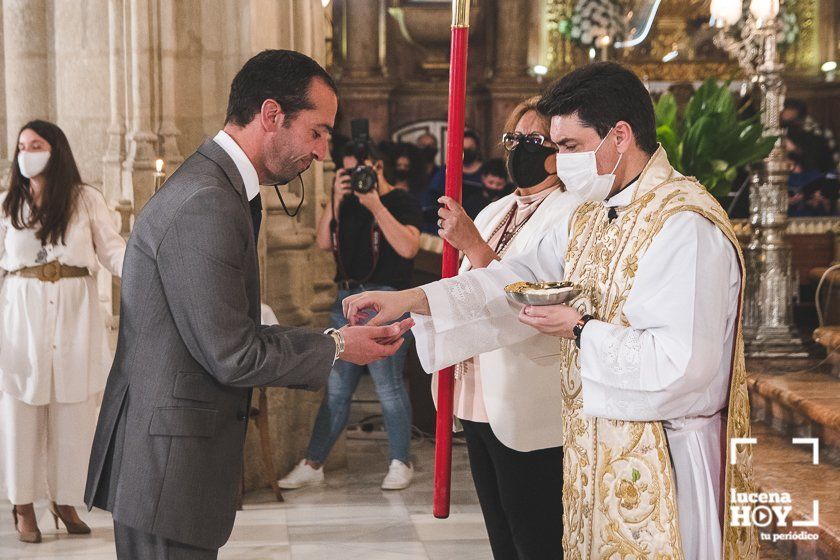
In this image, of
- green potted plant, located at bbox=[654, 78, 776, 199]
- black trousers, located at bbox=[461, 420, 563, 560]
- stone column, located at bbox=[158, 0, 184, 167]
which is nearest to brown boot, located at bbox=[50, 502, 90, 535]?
stone column, located at bbox=[158, 0, 184, 167]

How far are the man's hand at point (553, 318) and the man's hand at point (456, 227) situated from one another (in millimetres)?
503

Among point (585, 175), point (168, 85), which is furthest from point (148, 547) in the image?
point (168, 85)

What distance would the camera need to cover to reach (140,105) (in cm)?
569

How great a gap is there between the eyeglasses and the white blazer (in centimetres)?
16

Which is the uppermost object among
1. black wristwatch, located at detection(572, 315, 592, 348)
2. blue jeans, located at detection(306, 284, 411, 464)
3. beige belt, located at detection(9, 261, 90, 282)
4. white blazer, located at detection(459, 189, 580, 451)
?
black wristwatch, located at detection(572, 315, 592, 348)

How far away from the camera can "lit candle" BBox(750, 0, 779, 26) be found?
241 inches

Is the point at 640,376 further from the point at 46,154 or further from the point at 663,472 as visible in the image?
the point at 46,154

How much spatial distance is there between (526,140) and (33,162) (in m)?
2.78

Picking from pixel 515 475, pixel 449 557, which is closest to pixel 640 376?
pixel 515 475

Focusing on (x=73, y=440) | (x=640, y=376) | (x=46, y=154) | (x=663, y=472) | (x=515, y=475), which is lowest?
(x=73, y=440)

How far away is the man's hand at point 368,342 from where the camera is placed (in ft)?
8.21

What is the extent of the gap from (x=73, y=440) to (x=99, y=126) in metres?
1.75

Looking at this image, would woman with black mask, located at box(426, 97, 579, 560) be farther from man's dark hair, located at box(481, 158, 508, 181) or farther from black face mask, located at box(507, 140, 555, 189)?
man's dark hair, located at box(481, 158, 508, 181)

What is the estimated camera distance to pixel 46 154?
4996mm
